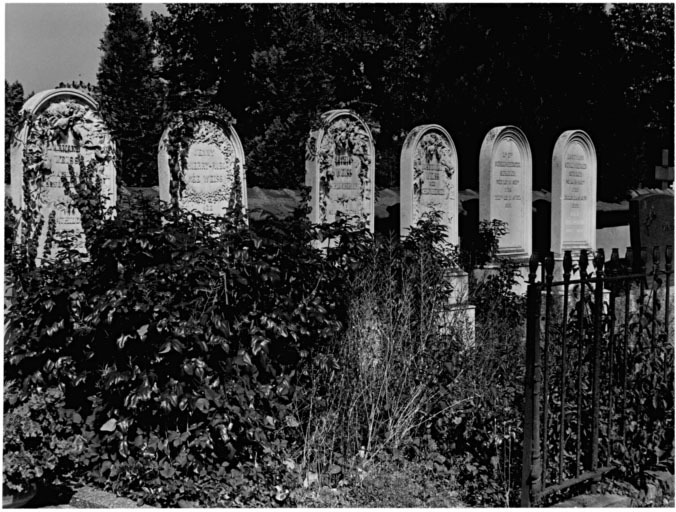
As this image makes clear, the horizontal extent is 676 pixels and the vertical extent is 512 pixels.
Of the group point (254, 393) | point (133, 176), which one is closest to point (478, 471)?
point (254, 393)

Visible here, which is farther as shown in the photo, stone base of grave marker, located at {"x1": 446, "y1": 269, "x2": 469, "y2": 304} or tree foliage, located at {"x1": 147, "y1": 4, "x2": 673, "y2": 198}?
tree foliage, located at {"x1": 147, "y1": 4, "x2": 673, "y2": 198}

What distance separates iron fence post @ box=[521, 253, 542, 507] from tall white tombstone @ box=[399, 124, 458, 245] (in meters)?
3.33

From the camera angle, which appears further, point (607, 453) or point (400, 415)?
point (400, 415)

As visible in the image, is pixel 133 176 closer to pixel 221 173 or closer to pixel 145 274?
pixel 221 173

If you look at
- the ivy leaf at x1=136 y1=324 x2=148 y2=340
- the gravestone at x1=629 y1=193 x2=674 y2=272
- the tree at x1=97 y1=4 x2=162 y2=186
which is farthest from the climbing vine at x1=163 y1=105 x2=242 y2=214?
the tree at x1=97 y1=4 x2=162 y2=186

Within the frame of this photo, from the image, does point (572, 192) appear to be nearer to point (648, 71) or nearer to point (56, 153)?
point (56, 153)

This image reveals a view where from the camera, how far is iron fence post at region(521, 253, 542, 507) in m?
3.86

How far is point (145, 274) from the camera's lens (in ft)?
14.5

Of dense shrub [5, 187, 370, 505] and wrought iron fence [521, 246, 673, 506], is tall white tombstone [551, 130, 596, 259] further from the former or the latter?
dense shrub [5, 187, 370, 505]

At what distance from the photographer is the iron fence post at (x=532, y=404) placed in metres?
3.86

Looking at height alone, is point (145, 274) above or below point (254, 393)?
above

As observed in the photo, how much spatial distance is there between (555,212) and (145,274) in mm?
5786

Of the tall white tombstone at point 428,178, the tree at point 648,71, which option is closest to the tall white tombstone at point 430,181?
the tall white tombstone at point 428,178

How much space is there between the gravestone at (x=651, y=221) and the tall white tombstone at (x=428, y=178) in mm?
1966
